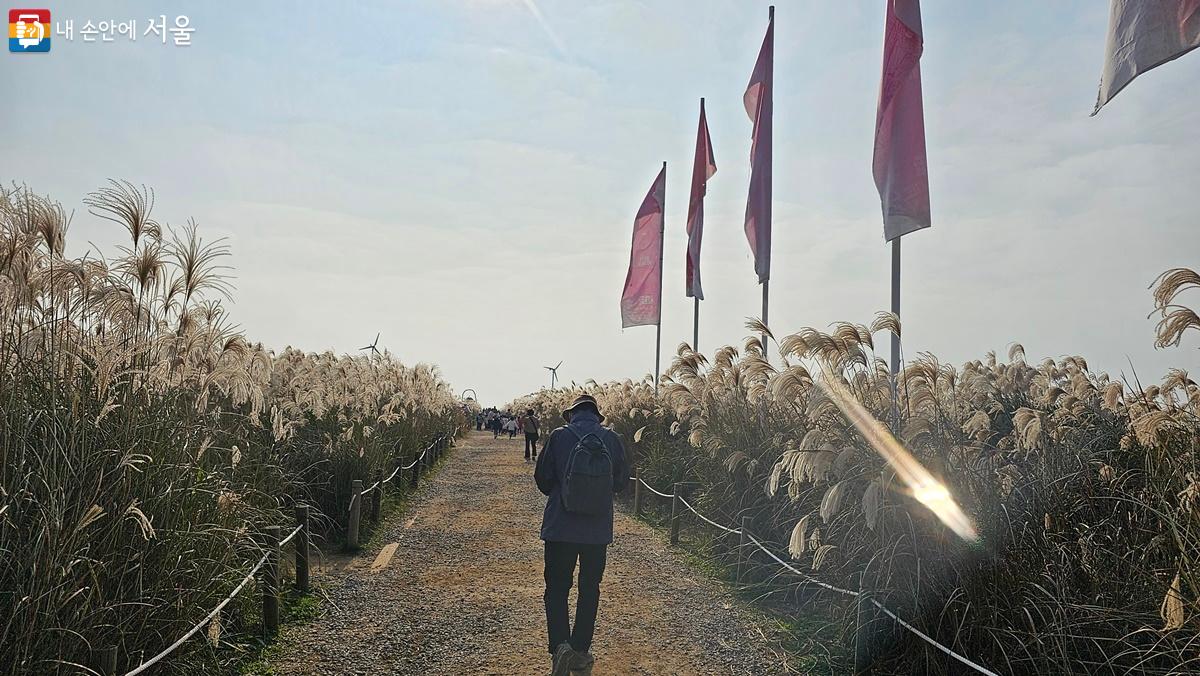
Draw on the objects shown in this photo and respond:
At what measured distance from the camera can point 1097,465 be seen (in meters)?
5.73

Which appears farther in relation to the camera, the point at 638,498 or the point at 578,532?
the point at 638,498

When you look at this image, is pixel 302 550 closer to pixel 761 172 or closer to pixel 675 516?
pixel 675 516

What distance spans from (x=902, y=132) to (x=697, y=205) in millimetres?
9356

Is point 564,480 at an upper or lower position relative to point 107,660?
upper

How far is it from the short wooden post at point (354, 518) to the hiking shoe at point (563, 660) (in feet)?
15.9

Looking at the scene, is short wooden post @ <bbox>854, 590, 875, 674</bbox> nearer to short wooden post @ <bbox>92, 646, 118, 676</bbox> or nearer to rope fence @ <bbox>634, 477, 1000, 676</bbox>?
rope fence @ <bbox>634, 477, 1000, 676</bbox>

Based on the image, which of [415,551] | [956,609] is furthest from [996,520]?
[415,551]

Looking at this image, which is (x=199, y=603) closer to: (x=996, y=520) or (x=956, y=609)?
(x=956, y=609)

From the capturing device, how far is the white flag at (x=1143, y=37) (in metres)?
6.18

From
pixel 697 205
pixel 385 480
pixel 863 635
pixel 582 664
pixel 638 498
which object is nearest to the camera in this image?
pixel 863 635

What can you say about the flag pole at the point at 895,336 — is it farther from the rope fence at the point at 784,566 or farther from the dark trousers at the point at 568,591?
the dark trousers at the point at 568,591

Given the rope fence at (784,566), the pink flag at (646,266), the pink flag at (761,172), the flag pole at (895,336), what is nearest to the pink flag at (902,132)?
the flag pole at (895,336)

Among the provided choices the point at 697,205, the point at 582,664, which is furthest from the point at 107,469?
the point at 697,205

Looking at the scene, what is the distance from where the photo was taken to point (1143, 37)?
6.39 meters
